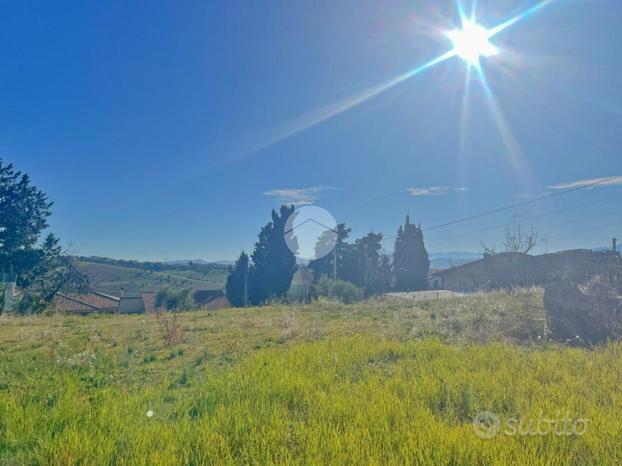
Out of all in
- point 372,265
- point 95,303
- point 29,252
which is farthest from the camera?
point 372,265

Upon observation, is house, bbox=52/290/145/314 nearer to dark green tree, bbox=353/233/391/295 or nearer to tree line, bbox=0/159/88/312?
tree line, bbox=0/159/88/312

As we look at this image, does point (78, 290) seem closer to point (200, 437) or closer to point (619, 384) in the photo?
point (200, 437)

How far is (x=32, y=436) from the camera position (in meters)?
2.89

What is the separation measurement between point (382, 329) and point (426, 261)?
123 ft

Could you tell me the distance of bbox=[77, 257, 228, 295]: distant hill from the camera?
5731 cm

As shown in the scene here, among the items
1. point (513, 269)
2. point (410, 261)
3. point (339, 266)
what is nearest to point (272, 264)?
point (339, 266)

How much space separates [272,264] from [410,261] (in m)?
18.9

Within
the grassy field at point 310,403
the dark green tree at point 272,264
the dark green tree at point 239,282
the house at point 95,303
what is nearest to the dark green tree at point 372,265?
the dark green tree at point 272,264

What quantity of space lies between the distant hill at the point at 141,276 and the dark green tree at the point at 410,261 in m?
28.6

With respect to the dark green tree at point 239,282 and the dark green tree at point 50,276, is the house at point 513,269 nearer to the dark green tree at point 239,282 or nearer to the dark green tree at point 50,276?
the dark green tree at point 239,282

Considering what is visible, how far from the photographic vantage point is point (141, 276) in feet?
215

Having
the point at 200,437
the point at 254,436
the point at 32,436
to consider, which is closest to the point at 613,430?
the point at 254,436

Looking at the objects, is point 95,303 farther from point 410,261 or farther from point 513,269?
point 513,269

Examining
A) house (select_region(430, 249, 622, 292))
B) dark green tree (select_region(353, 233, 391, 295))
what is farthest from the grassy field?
dark green tree (select_region(353, 233, 391, 295))
